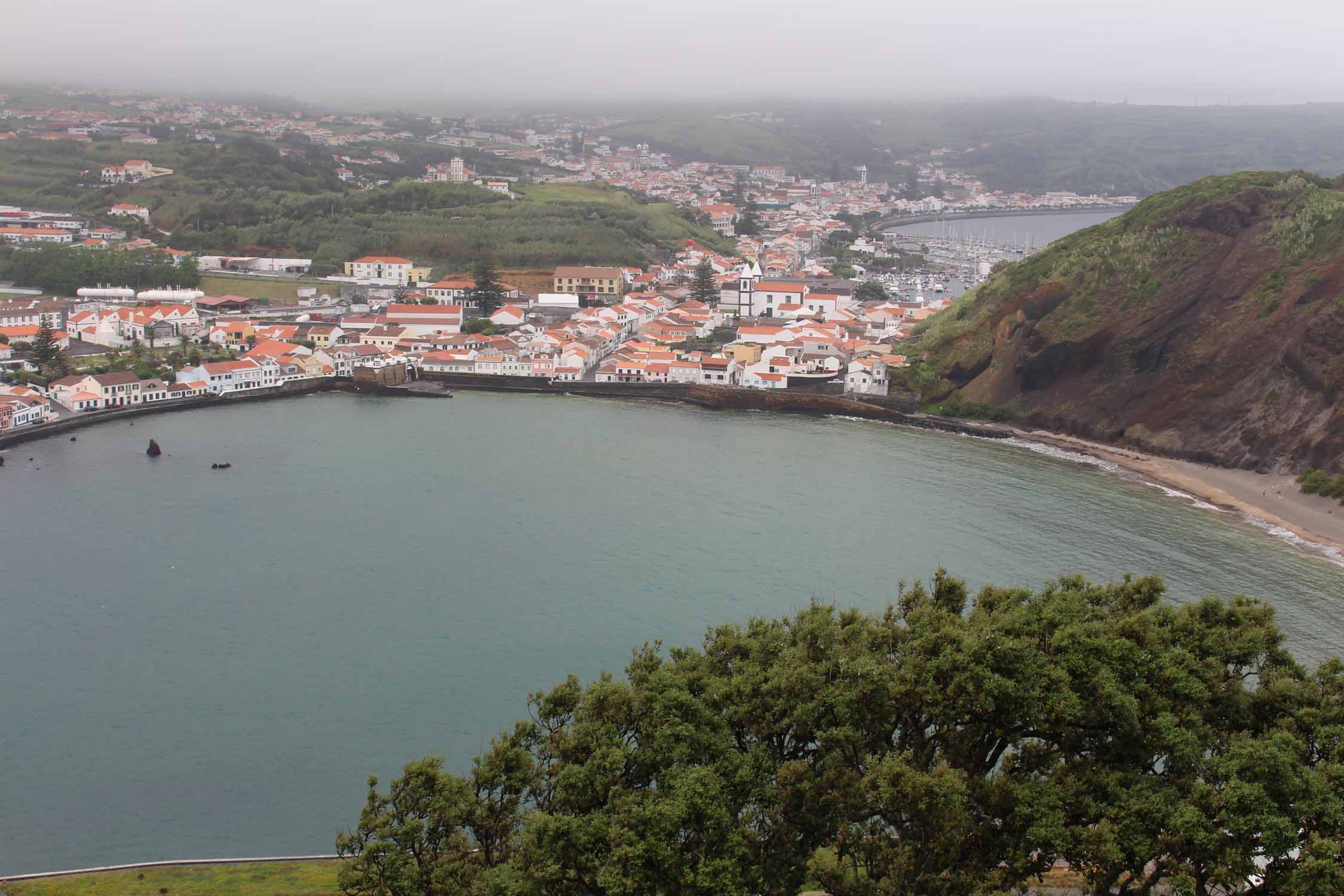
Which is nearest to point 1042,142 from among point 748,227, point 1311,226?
point 748,227

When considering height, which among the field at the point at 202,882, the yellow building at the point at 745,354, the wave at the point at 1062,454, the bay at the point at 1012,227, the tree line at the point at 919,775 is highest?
the tree line at the point at 919,775

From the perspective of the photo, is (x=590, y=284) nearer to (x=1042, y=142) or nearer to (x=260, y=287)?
(x=260, y=287)

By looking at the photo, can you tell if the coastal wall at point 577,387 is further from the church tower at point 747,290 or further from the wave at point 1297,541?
the wave at point 1297,541

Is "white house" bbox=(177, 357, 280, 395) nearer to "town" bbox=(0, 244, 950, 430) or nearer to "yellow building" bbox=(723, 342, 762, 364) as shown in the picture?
"town" bbox=(0, 244, 950, 430)

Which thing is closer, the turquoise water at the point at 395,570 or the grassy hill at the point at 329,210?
the turquoise water at the point at 395,570

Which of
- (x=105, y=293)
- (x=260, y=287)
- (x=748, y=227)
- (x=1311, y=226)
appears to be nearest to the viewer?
(x=1311, y=226)

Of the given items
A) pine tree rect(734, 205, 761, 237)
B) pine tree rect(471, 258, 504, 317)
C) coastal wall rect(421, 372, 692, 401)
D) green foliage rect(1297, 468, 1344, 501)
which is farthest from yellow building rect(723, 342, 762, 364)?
pine tree rect(734, 205, 761, 237)

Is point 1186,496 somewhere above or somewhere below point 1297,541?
below

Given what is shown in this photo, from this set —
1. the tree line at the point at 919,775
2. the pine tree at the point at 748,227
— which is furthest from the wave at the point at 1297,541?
the pine tree at the point at 748,227
